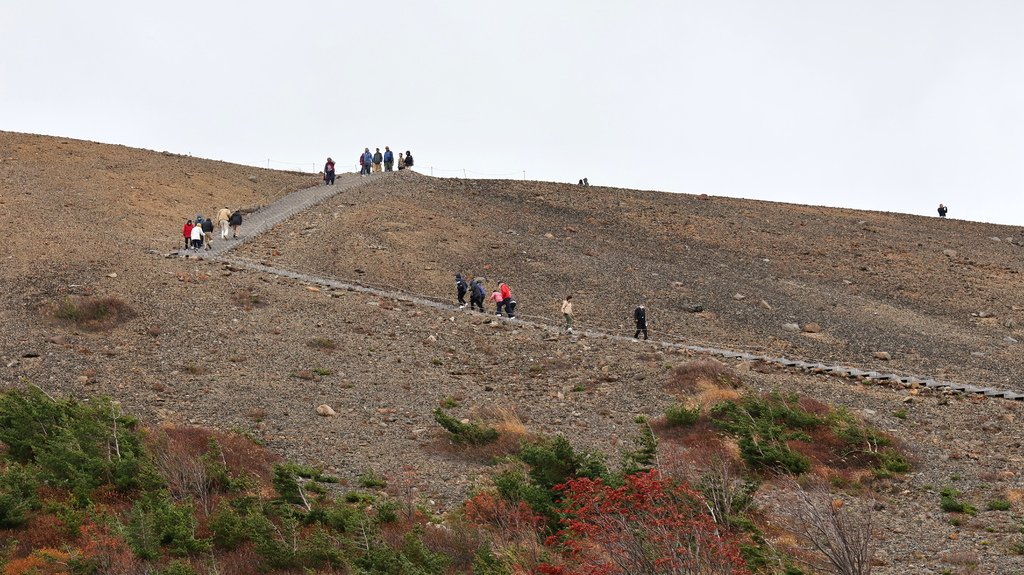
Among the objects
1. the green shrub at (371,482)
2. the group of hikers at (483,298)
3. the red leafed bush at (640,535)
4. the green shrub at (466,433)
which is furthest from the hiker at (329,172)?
the red leafed bush at (640,535)

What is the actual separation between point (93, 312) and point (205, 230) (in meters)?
10.5

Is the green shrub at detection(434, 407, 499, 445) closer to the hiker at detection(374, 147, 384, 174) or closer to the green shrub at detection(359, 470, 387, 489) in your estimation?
the green shrub at detection(359, 470, 387, 489)

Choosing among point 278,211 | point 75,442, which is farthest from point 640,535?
point 278,211

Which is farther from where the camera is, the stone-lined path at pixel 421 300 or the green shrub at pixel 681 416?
the stone-lined path at pixel 421 300

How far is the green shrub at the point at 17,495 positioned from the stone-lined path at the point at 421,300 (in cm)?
1590

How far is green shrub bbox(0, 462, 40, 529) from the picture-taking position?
14711 millimetres

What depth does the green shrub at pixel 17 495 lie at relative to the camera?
14.7 m

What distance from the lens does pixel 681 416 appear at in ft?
70.6

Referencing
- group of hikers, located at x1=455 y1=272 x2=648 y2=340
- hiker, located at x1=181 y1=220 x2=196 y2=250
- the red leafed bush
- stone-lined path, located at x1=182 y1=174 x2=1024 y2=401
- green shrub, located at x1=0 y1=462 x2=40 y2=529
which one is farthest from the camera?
hiker, located at x1=181 y1=220 x2=196 y2=250

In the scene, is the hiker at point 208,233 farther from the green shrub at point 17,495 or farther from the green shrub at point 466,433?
the green shrub at point 17,495

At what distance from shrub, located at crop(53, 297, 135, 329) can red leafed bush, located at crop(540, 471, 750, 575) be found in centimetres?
1598

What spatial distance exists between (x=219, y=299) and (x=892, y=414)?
18.9m

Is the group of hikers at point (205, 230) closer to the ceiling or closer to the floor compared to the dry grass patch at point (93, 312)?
closer to the ceiling

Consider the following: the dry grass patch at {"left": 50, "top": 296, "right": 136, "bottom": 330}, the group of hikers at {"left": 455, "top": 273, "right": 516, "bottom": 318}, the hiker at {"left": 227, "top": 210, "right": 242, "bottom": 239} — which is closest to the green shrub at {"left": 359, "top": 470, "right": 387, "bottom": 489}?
the dry grass patch at {"left": 50, "top": 296, "right": 136, "bottom": 330}
